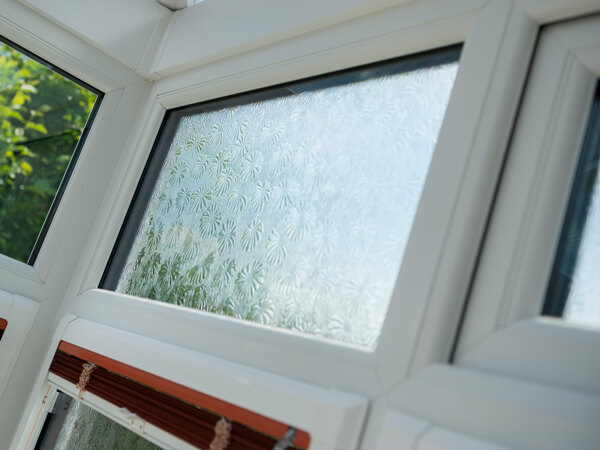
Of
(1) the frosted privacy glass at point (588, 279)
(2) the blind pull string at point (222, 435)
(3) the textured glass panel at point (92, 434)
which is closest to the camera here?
(1) the frosted privacy glass at point (588, 279)

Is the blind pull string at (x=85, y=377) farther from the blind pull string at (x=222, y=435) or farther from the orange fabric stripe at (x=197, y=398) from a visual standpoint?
the blind pull string at (x=222, y=435)

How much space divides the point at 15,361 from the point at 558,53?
4.89 feet

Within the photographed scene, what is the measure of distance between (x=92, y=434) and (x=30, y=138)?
84cm

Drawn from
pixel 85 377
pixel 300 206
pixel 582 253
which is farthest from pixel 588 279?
pixel 85 377

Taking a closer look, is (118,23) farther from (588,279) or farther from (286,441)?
(588,279)

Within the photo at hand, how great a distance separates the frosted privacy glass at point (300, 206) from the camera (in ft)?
3.53

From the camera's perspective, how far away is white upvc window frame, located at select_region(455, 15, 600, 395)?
2.61ft

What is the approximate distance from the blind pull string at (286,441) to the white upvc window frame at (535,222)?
10.6 inches

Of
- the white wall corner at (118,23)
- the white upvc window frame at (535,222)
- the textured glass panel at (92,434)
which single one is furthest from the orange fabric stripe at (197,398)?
the white wall corner at (118,23)

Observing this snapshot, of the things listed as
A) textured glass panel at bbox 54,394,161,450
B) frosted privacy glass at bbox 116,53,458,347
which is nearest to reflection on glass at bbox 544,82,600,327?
frosted privacy glass at bbox 116,53,458,347

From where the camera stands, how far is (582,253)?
2.65 ft

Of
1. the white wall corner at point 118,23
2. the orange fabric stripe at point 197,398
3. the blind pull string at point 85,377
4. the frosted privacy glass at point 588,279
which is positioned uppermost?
the white wall corner at point 118,23

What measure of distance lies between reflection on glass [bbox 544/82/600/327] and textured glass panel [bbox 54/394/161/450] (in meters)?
0.88

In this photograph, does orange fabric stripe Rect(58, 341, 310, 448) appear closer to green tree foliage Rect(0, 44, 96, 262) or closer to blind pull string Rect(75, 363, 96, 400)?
blind pull string Rect(75, 363, 96, 400)
